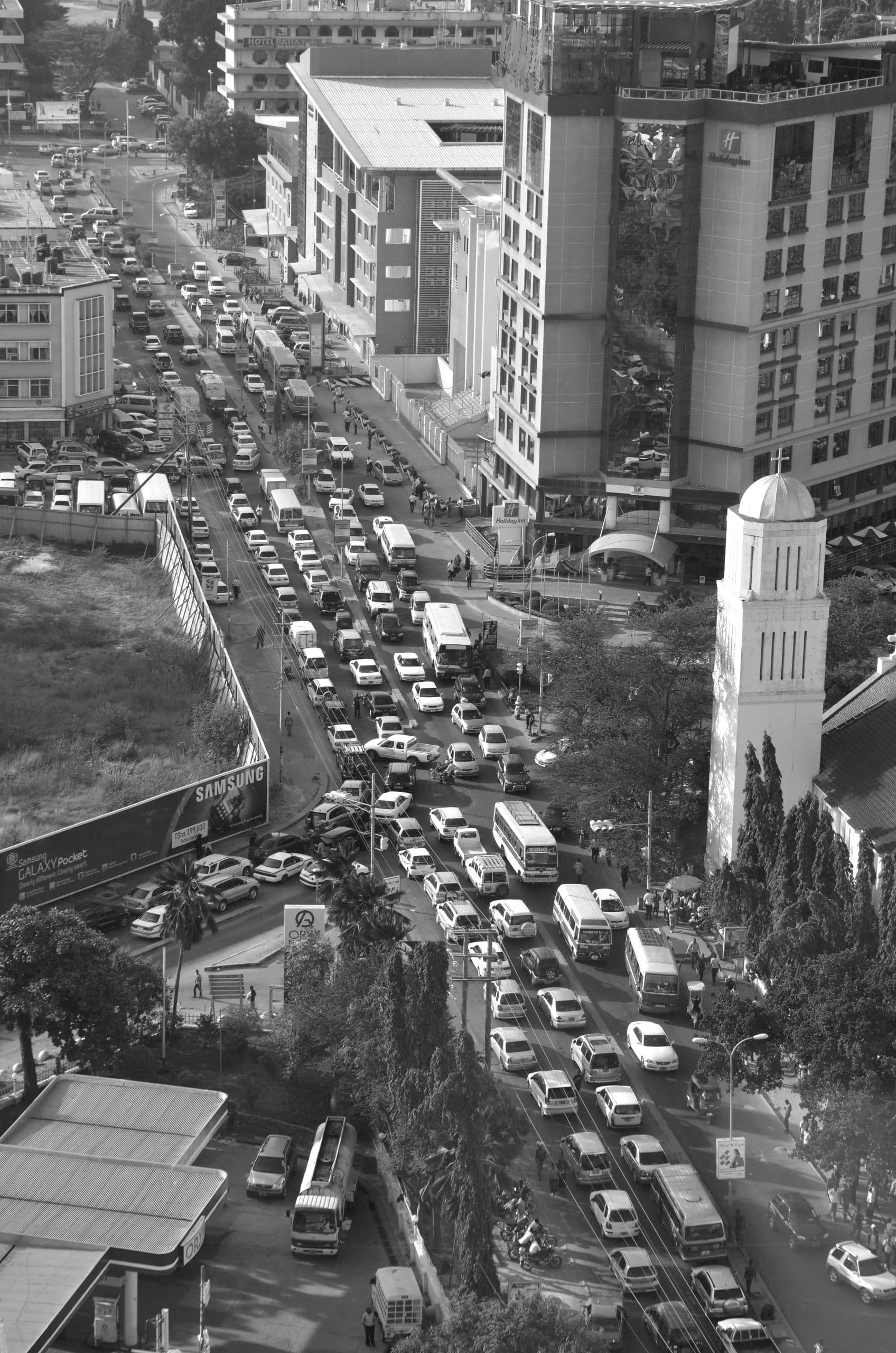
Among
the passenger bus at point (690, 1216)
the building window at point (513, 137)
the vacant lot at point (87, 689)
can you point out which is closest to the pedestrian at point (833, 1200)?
the passenger bus at point (690, 1216)

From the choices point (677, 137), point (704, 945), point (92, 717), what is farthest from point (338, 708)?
point (677, 137)

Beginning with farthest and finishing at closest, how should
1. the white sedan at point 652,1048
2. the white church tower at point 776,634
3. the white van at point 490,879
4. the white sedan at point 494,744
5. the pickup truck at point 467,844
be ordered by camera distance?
the white sedan at point 494,744, the pickup truck at point 467,844, the white van at point 490,879, the white church tower at point 776,634, the white sedan at point 652,1048

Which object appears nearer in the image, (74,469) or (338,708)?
(338,708)

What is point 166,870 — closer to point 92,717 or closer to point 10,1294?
point 10,1294

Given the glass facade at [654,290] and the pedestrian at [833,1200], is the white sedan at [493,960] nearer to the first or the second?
the pedestrian at [833,1200]

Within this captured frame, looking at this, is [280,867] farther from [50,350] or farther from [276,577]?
[50,350]

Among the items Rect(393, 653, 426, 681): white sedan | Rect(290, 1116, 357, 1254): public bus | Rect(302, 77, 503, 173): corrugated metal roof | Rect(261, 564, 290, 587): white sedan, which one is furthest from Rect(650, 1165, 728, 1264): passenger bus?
Rect(302, 77, 503, 173): corrugated metal roof
